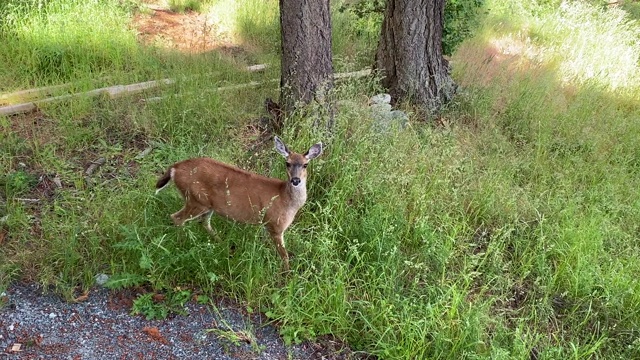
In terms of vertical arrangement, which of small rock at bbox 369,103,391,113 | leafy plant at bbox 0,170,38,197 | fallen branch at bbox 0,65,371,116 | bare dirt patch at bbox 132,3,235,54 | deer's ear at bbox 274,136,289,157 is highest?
bare dirt patch at bbox 132,3,235,54

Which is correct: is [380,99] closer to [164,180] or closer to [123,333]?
[164,180]

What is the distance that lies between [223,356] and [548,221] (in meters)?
2.86

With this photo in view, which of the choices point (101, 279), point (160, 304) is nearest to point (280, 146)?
point (160, 304)

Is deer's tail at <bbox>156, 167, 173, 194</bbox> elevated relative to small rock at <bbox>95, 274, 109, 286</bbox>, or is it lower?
elevated

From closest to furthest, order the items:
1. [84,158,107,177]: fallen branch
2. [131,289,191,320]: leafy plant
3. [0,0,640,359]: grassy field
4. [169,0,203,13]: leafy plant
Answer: [131,289,191,320]: leafy plant, [0,0,640,359]: grassy field, [84,158,107,177]: fallen branch, [169,0,203,13]: leafy plant

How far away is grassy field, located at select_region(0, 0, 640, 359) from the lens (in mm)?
3668

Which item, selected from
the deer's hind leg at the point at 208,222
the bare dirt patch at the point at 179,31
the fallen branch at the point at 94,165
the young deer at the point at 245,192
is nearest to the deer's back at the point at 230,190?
the young deer at the point at 245,192

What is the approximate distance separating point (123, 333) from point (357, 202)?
6.45 ft

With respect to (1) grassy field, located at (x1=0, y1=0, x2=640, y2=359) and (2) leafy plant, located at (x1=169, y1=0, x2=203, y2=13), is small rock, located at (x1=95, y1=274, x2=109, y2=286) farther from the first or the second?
(2) leafy plant, located at (x1=169, y1=0, x2=203, y2=13)

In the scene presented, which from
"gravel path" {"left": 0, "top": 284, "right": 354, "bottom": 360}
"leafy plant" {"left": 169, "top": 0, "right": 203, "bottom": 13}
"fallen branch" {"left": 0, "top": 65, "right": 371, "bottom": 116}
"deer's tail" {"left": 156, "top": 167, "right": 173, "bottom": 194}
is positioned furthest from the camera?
"leafy plant" {"left": 169, "top": 0, "right": 203, "bottom": 13}

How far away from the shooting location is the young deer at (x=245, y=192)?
3908mm

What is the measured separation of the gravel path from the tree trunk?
215cm

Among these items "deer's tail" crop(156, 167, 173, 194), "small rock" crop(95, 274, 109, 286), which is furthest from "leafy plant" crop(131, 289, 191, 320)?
"deer's tail" crop(156, 167, 173, 194)

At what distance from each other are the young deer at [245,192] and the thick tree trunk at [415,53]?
2.88 meters
